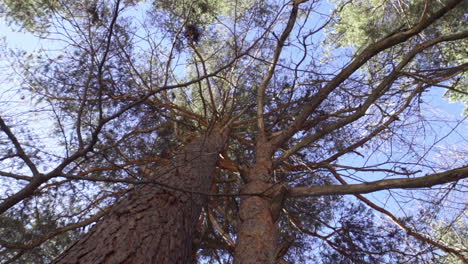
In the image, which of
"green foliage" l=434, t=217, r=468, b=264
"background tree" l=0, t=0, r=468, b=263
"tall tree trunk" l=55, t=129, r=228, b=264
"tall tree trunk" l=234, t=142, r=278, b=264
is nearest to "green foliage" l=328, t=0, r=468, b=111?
"background tree" l=0, t=0, r=468, b=263

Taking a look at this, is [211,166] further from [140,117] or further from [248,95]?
[248,95]

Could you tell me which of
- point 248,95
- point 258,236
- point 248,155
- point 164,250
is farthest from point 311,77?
point 164,250

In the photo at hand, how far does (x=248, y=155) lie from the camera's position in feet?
16.1

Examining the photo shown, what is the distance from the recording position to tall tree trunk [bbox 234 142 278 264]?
7.70 ft

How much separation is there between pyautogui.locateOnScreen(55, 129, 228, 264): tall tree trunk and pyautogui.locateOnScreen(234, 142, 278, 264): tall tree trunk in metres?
0.37

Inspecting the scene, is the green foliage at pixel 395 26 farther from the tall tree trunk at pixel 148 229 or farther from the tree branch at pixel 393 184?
the tall tree trunk at pixel 148 229

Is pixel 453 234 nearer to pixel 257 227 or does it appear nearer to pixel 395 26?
pixel 257 227

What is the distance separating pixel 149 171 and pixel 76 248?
4.76 feet

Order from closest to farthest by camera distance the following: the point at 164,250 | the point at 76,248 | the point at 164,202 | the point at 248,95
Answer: the point at 76,248
the point at 164,250
the point at 164,202
the point at 248,95

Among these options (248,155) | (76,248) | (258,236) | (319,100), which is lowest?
→ (76,248)

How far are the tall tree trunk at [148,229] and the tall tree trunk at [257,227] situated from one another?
1.21 ft

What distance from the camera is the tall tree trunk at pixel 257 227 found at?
7.70 feet

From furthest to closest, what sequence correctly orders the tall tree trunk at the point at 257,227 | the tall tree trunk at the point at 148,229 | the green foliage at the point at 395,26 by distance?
the green foliage at the point at 395,26, the tall tree trunk at the point at 257,227, the tall tree trunk at the point at 148,229

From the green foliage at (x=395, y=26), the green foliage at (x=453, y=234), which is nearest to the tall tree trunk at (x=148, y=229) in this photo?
the green foliage at (x=453, y=234)
